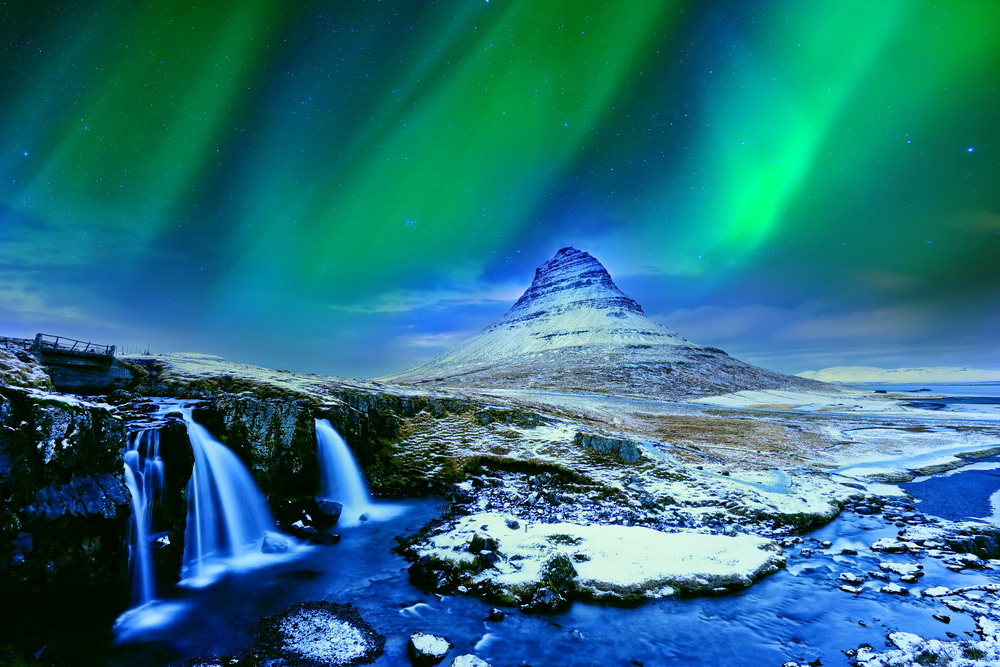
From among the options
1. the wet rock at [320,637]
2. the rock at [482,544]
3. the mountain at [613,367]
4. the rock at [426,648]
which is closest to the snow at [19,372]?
the wet rock at [320,637]

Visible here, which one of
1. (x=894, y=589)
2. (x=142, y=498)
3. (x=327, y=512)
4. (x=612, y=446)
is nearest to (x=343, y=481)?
(x=327, y=512)

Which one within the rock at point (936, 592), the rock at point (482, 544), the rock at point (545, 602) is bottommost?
the rock at point (545, 602)

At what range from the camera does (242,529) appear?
14.5 metres

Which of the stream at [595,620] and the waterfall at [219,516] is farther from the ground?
the waterfall at [219,516]

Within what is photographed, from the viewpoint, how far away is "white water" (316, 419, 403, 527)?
1736 centimetres

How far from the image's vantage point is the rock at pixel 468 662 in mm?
8065

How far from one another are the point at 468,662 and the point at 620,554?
20.1 feet

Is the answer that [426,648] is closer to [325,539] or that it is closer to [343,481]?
[325,539]

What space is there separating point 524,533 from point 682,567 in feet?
15.7

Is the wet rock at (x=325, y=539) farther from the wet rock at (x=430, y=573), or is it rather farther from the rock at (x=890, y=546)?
the rock at (x=890, y=546)

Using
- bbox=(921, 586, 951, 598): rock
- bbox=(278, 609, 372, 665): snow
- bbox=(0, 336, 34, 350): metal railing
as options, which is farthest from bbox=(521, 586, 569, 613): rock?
bbox=(0, 336, 34, 350): metal railing

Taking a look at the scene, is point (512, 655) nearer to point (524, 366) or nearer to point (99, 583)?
point (99, 583)

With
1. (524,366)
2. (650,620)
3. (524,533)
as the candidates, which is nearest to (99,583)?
(524,533)

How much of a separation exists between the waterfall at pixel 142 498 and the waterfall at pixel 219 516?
1052 mm
